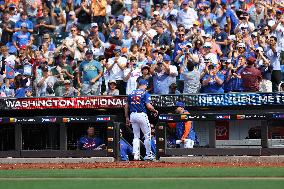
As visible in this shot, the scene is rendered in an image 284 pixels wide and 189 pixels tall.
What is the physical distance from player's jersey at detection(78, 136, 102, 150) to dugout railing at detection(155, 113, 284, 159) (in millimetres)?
1498

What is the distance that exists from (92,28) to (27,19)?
129 inches

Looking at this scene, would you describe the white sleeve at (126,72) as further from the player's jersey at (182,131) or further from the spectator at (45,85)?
the player's jersey at (182,131)

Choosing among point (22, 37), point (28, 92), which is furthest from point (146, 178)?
point (22, 37)

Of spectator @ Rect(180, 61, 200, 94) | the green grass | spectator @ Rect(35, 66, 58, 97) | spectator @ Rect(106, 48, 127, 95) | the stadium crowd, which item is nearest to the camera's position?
the green grass

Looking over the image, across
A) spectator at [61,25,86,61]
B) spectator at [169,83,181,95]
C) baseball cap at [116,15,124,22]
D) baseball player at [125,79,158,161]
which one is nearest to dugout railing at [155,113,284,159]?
baseball player at [125,79,158,161]

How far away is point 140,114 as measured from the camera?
18.9 metres

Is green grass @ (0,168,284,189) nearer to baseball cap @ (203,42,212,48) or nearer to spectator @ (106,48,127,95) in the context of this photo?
spectator @ (106,48,127,95)

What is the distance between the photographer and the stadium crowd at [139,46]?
20406 millimetres

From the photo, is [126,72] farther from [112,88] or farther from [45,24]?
[45,24]

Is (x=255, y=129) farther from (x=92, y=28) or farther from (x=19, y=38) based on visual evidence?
(x=19, y=38)

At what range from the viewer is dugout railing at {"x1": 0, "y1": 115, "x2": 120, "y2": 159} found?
19.3 meters

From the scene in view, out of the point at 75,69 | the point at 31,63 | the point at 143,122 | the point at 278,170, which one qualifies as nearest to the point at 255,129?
the point at 143,122

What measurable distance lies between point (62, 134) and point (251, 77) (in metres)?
4.89

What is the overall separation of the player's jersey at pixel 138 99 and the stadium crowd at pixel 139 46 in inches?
46.8
